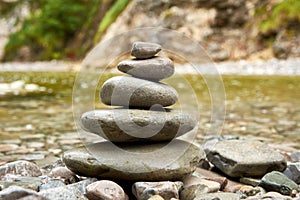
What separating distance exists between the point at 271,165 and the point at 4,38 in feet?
163

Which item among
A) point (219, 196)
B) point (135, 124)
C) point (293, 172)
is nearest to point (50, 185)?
point (135, 124)

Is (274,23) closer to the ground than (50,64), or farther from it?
farther from it

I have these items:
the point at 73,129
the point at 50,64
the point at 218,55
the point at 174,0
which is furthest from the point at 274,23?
the point at 73,129

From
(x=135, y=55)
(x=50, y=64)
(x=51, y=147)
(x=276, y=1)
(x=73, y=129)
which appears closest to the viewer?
(x=135, y=55)

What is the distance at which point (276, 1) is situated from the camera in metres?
28.9

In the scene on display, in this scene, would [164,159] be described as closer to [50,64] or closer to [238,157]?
[238,157]

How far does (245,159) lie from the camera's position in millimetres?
3857

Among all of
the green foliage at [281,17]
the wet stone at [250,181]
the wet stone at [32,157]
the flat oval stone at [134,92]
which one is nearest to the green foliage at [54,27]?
the green foliage at [281,17]

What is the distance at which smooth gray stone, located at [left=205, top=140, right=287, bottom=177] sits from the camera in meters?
3.80

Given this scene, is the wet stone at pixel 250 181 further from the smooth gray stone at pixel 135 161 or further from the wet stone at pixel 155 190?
the wet stone at pixel 155 190

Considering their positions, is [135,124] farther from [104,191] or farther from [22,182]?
[22,182]

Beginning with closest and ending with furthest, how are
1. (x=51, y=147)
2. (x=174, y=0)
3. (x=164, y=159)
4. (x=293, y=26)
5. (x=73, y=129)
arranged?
(x=164, y=159) → (x=51, y=147) → (x=73, y=129) → (x=293, y=26) → (x=174, y=0)

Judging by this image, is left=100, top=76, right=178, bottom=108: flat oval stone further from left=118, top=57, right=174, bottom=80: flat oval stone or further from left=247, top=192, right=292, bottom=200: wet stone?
left=247, top=192, right=292, bottom=200: wet stone

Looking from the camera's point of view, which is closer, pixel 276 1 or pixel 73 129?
pixel 73 129
